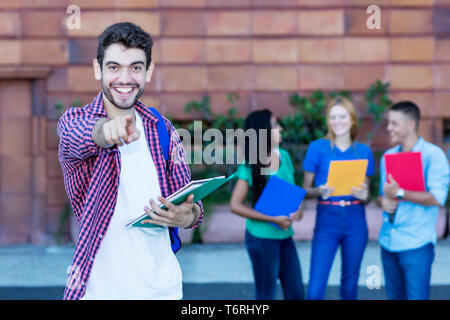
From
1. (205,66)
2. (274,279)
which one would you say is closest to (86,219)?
(274,279)

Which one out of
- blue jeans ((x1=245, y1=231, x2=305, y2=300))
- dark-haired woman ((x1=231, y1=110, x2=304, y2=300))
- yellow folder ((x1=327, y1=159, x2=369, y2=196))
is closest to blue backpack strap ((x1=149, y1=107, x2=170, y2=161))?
dark-haired woman ((x1=231, y1=110, x2=304, y2=300))

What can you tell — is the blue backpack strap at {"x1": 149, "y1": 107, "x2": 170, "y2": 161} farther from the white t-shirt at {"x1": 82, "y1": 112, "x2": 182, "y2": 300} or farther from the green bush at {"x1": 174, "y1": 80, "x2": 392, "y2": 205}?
the green bush at {"x1": 174, "y1": 80, "x2": 392, "y2": 205}

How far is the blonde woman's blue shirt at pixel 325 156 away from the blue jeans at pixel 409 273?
77 cm

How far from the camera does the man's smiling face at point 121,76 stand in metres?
2.17

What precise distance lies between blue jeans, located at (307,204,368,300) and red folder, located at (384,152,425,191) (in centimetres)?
41

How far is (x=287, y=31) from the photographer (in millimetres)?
7934

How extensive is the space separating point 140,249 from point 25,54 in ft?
21.3

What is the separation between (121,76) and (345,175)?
251cm

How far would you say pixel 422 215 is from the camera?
163 inches

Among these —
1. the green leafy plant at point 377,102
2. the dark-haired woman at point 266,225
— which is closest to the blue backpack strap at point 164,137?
the dark-haired woman at point 266,225

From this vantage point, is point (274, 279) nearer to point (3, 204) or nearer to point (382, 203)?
point (382, 203)

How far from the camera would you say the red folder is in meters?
4.02

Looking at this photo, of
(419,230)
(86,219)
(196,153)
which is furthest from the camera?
(196,153)

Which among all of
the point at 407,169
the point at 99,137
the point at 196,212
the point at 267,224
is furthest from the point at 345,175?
the point at 99,137
